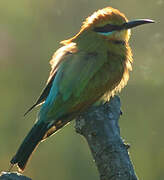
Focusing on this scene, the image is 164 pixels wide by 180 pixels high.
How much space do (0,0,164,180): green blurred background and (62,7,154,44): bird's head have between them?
107cm

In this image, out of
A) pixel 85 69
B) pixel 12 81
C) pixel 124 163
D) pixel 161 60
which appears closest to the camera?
pixel 124 163

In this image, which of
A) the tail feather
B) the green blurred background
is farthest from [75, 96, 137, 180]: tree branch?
the green blurred background

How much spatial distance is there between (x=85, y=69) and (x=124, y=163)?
89cm

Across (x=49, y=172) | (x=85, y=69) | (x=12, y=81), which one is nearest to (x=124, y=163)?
(x=85, y=69)

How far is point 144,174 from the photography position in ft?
16.4

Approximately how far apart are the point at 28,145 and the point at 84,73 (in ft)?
1.90

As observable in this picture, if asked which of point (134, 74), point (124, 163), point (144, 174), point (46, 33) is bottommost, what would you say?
point (144, 174)

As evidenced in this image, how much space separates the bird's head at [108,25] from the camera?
407cm

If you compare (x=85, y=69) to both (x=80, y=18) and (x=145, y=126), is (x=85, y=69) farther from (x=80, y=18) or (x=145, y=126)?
(x=80, y=18)

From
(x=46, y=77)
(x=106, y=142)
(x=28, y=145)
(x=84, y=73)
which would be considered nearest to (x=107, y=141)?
(x=106, y=142)

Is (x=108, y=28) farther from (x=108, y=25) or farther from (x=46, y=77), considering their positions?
(x=46, y=77)

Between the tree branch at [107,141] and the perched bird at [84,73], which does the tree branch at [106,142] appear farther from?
the perched bird at [84,73]

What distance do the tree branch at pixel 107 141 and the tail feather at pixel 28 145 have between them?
0.58 ft

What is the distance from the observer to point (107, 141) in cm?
314
